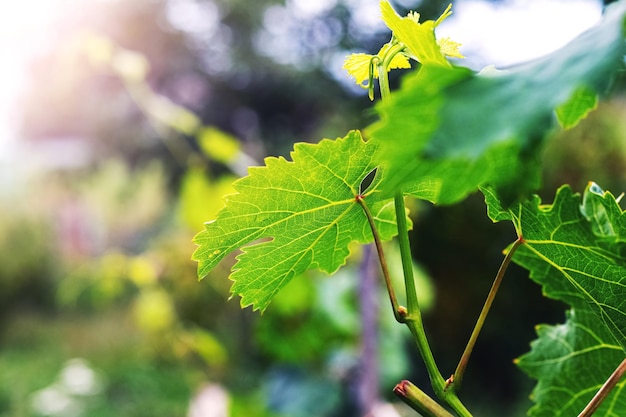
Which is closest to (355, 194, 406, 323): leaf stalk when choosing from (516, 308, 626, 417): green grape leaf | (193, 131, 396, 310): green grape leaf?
(193, 131, 396, 310): green grape leaf

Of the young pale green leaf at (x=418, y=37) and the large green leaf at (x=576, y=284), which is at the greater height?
the young pale green leaf at (x=418, y=37)

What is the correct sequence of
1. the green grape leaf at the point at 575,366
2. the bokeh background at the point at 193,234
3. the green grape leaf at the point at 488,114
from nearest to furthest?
the green grape leaf at the point at 488,114
the green grape leaf at the point at 575,366
the bokeh background at the point at 193,234

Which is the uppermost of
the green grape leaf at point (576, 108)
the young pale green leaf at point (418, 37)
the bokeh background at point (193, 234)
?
the bokeh background at point (193, 234)

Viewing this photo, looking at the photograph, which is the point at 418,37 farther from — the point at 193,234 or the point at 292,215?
the point at 193,234

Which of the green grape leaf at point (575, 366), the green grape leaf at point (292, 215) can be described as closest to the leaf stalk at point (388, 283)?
the green grape leaf at point (292, 215)

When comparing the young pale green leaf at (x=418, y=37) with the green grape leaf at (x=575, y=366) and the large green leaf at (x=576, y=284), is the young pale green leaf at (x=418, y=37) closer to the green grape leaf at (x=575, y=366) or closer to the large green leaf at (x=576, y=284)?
the large green leaf at (x=576, y=284)

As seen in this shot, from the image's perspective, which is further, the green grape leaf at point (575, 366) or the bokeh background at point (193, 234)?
the bokeh background at point (193, 234)

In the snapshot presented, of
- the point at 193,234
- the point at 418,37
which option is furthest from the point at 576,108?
the point at 193,234

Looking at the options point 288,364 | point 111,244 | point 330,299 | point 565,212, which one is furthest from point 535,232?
point 111,244
